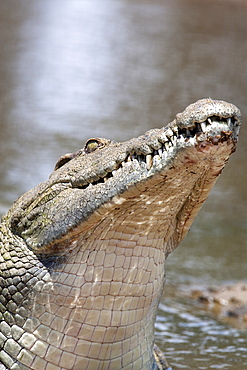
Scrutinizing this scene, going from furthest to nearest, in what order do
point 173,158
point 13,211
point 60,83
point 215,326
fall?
point 60,83, point 215,326, point 13,211, point 173,158

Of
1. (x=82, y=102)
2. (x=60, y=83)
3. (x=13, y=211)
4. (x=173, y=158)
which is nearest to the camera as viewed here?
(x=173, y=158)

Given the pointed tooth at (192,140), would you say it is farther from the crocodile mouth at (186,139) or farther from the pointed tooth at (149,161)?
the pointed tooth at (149,161)

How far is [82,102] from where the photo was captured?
9.88m

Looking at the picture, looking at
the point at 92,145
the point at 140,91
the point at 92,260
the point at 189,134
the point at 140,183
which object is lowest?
the point at 92,260

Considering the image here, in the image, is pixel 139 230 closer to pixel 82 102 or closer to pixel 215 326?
pixel 215 326

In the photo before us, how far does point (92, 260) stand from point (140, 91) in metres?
8.41

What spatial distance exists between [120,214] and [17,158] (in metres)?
5.85

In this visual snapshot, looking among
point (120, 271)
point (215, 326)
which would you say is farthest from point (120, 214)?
point (215, 326)

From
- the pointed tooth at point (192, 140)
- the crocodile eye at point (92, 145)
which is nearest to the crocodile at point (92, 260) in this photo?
the crocodile eye at point (92, 145)

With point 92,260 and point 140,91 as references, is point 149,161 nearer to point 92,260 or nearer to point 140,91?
point 92,260

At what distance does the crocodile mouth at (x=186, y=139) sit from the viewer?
1.73 metres

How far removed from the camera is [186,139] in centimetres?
177

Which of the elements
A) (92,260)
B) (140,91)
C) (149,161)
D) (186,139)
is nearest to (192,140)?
(186,139)

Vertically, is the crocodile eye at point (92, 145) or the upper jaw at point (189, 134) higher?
the crocodile eye at point (92, 145)
